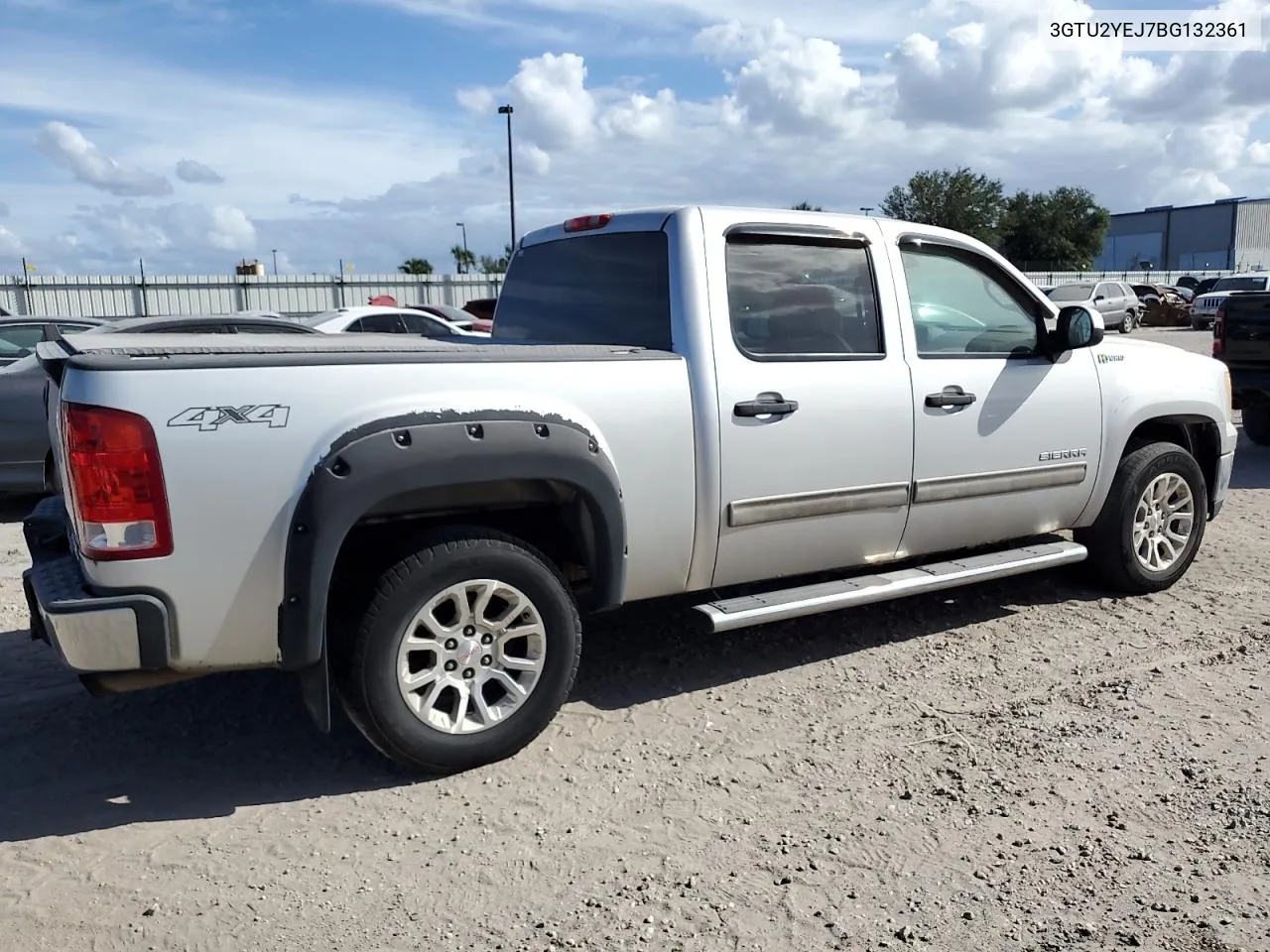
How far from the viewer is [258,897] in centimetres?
304

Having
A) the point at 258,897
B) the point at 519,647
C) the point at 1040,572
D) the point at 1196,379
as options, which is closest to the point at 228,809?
the point at 258,897

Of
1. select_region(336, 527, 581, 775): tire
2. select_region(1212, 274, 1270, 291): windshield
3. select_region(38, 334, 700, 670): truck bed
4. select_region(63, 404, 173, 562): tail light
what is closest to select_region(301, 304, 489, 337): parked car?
select_region(38, 334, 700, 670): truck bed

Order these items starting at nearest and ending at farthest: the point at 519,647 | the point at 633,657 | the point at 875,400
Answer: the point at 519,647 → the point at 875,400 → the point at 633,657

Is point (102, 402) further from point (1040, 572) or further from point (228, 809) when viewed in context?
point (1040, 572)

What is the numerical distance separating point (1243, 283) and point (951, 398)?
1290 inches

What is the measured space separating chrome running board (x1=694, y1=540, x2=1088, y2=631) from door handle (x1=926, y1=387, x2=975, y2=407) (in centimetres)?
74

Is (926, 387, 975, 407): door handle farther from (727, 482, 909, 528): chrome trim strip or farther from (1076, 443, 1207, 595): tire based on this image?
(1076, 443, 1207, 595): tire

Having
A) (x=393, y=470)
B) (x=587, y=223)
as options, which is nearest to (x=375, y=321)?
(x=587, y=223)

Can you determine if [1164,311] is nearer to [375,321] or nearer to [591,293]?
[375,321]

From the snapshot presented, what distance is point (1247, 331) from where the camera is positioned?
10148 millimetres

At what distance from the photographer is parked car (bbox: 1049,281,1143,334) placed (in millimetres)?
32188

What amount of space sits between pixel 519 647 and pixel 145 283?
2502cm

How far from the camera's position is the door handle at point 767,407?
13.6 feet

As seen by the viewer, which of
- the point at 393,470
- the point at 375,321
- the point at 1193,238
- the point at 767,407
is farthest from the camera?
the point at 1193,238
